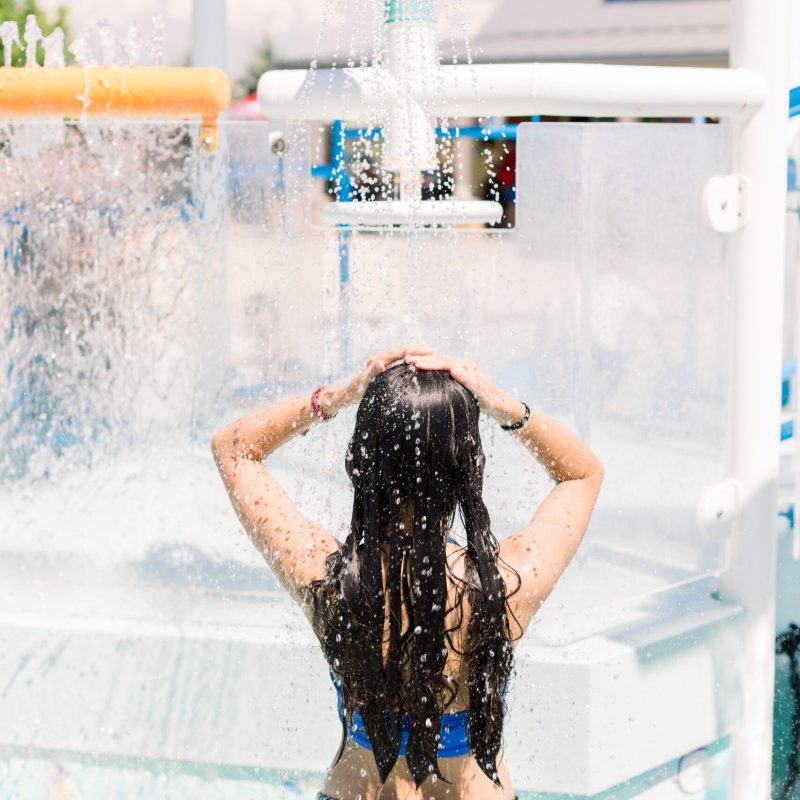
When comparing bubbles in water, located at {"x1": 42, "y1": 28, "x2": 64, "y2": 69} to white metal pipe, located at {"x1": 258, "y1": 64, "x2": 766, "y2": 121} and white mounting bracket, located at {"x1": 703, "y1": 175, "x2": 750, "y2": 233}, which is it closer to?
white metal pipe, located at {"x1": 258, "y1": 64, "x2": 766, "y2": 121}

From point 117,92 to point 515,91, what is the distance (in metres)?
0.93

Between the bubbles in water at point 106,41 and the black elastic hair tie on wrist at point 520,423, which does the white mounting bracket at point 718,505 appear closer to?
the black elastic hair tie on wrist at point 520,423

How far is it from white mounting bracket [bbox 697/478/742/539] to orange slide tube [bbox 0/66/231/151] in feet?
4.95

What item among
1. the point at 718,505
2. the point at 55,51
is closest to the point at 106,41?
the point at 55,51

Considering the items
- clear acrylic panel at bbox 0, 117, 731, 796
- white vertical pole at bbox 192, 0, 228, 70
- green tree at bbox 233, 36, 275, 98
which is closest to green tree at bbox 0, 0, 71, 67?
green tree at bbox 233, 36, 275, 98

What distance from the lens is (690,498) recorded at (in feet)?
9.71

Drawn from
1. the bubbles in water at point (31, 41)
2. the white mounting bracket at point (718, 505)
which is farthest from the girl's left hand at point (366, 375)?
the bubbles in water at point (31, 41)

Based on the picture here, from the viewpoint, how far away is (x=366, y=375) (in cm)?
158

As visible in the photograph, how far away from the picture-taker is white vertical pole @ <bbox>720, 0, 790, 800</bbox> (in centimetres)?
278

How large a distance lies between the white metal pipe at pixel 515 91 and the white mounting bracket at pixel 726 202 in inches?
7.1

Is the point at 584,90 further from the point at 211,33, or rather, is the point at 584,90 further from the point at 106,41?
the point at 211,33

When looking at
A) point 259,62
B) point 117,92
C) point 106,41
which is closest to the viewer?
point 117,92

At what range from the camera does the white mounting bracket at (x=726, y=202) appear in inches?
111

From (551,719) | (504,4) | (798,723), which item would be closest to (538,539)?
(551,719)
